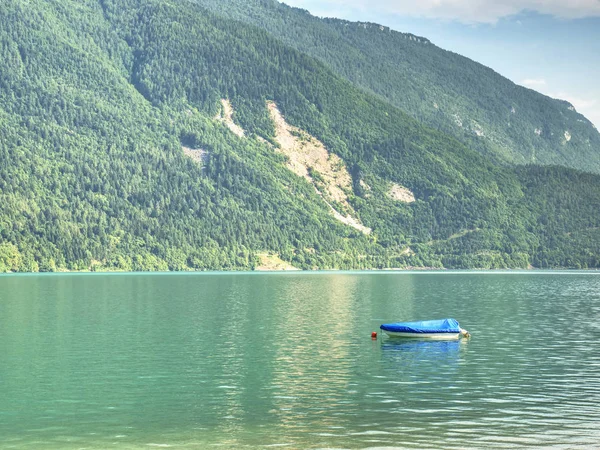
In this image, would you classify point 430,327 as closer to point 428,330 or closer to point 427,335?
point 428,330

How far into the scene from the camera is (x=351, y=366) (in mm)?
72375

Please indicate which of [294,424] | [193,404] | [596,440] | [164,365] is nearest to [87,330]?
[164,365]

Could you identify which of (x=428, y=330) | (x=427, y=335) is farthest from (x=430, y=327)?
(x=427, y=335)

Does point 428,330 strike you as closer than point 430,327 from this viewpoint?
Yes

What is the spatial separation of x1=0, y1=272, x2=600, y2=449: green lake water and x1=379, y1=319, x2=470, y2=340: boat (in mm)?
1576

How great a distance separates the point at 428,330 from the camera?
91.5 m

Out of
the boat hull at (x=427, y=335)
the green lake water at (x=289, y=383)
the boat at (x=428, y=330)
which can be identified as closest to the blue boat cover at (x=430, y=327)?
the boat at (x=428, y=330)

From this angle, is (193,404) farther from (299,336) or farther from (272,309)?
(272,309)

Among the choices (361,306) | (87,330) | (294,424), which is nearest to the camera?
(294,424)

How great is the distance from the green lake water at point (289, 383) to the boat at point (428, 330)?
1576mm

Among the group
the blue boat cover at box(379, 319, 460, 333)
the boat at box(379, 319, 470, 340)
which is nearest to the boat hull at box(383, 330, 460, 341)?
the boat at box(379, 319, 470, 340)

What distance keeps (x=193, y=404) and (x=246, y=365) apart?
1666cm

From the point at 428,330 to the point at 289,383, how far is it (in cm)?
3130

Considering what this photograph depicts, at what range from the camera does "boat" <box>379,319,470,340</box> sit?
91.2 meters
